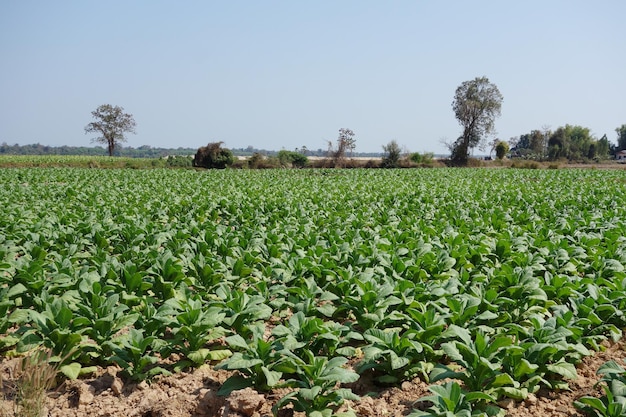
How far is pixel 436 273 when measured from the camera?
664 cm

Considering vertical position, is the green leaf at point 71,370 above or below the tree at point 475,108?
below

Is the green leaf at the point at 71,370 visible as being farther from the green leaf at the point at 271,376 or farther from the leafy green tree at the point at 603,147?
the leafy green tree at the point at 603,147

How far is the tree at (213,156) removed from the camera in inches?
1721

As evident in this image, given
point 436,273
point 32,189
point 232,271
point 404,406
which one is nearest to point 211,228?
point 232,271

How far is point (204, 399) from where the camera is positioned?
12.9ft

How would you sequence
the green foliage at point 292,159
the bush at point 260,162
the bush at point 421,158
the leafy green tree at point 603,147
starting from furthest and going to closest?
the leafy green tree at point 603,147
the bush at point 421,158
the green foliage at point 292,159
the bush at point 260,162

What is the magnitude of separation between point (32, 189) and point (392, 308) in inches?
721

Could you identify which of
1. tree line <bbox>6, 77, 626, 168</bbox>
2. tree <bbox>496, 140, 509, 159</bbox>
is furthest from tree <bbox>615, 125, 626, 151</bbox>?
tree <bbox>496, 140, 509, 159</bbox>

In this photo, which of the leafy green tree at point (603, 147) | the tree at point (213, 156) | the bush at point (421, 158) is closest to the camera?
the tree at point (213, 156)

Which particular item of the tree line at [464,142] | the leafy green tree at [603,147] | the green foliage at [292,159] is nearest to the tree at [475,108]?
the tree line at [464,142]

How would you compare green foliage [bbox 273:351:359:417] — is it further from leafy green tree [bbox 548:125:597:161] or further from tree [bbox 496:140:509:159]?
leafy green tree [bbox 548:125:597:161]

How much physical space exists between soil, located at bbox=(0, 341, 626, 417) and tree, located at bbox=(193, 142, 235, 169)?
40311 mm

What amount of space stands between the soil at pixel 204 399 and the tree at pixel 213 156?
40311mm

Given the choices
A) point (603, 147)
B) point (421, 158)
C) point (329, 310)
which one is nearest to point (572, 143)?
point (603, 147)
